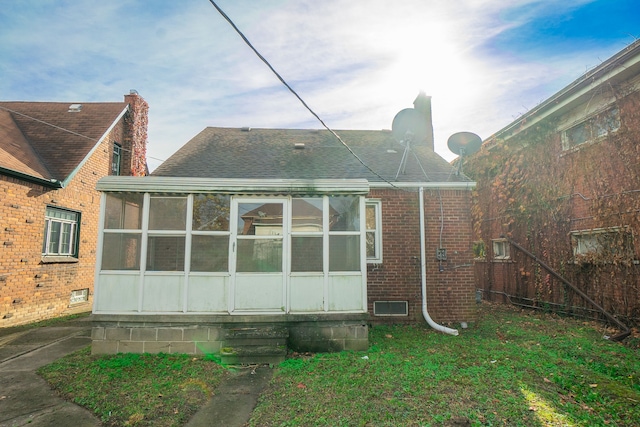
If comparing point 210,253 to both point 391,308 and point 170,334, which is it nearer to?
point 170,334

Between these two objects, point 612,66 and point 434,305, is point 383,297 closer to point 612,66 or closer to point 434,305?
point 434,305

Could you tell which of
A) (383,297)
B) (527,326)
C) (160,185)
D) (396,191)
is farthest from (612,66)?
(160,185)

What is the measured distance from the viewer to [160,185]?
640 centimetres

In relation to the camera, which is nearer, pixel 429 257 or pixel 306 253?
pixel 306 253

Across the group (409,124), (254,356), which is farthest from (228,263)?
(409,124)

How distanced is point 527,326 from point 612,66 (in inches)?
247

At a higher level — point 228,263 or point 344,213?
point 344,213

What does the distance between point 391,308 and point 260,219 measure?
13.5 ft

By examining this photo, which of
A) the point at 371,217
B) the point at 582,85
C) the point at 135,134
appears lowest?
the point at 371,217

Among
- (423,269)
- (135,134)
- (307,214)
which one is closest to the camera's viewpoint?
(307,214)

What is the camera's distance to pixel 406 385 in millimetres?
4746

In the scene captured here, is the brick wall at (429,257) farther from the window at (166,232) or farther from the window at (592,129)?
the window at (166,232)

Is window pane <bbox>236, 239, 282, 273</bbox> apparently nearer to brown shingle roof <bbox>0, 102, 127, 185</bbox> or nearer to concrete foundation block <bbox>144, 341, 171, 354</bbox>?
concrete foundation block <bbox>144, 341, 171, 354</bbox>

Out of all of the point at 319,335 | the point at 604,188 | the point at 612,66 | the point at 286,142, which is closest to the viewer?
the point at 319,335
